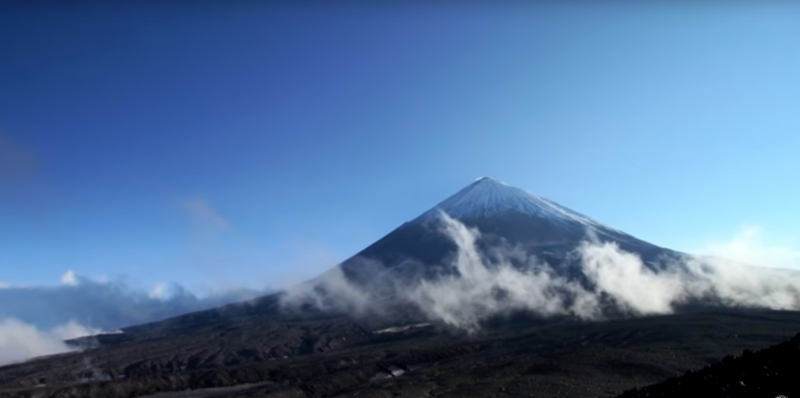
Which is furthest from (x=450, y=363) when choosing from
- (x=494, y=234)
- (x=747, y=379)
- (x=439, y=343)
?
(x=494, y=234)

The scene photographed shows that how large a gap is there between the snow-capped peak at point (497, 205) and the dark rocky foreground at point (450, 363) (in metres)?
74.0

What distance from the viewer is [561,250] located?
124m

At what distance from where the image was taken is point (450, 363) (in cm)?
5409

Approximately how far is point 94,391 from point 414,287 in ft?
242

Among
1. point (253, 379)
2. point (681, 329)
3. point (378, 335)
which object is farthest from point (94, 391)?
point (681, 329)

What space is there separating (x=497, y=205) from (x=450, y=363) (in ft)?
377

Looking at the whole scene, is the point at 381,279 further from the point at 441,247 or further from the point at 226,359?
the point at 226,359

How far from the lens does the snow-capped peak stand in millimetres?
155887

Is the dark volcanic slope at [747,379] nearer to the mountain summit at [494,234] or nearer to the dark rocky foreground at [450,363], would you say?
the dark rocky foreground at [450,363]

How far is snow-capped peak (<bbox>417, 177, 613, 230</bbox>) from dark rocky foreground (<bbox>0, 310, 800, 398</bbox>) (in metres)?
74.0

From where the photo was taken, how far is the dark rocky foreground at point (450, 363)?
3403cm

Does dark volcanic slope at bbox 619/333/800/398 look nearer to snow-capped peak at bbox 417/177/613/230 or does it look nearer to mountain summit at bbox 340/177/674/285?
mountain summit at bbox 340/177/674/285

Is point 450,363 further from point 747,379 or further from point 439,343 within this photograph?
point 747,379

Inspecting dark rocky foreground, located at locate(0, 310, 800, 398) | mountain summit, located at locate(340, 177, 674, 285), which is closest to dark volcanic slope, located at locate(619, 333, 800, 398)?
dark rocky foreground, located at locate(0, 310, 800, 398)
